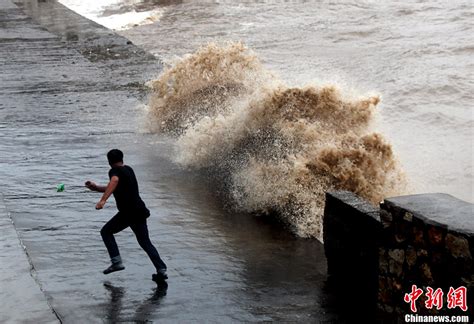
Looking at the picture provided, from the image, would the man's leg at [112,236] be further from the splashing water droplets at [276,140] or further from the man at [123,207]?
the splashing water droplets at [276,140]

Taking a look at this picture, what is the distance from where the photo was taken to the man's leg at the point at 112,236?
6613 mm

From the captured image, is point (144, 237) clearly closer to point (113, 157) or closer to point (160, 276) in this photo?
point (160, 276)

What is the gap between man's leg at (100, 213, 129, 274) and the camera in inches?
260

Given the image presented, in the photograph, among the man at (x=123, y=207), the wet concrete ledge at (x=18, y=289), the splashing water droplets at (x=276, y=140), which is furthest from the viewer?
the splashing water droplets at (x=276, y=140)

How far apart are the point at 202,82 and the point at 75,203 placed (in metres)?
5.62

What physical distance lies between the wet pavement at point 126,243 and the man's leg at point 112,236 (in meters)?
0.17

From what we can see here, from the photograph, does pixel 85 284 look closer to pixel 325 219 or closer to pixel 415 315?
pixel 325 219

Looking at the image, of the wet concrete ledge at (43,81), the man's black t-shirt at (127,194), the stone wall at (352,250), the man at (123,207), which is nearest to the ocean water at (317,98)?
the stone wall at (352,250)

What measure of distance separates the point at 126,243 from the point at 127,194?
4.46 feet

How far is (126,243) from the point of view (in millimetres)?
7703

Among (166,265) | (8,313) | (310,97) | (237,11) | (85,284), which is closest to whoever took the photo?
(8,313)

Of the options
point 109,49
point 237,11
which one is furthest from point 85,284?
point 237,11

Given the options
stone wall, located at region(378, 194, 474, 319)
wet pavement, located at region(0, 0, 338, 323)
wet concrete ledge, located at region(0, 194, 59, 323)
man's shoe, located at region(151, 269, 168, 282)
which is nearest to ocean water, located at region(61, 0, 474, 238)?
wet pavement, located at region(0, 0, 338, 323)

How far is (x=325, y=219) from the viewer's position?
7.13 m
